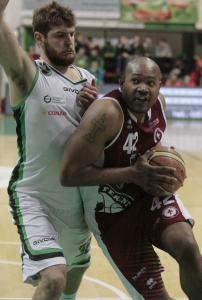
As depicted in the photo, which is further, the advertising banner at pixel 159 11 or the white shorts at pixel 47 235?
the advertising banner at pixel 159 11

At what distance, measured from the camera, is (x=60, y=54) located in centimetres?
363

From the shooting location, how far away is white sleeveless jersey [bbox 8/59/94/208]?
3.51 metres

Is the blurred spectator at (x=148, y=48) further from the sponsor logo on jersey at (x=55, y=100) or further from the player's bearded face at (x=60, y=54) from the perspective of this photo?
the sponsor logo on jersey at (x=55, y=100)

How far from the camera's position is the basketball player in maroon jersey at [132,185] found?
10.7ft

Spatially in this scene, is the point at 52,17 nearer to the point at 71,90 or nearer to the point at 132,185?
the point at 71,90

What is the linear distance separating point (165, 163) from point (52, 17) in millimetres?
1201

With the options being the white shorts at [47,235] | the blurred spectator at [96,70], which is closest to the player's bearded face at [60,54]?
the white shorts at [47,235]

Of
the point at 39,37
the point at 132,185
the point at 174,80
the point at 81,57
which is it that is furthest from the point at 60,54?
the point at 174,80

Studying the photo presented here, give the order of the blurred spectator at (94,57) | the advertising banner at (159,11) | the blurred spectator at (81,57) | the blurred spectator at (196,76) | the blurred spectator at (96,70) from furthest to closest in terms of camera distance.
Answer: the advertising banner at (159,11) → the blurred spectator at (196,76) → the blurred spectator at (94,57) → the blurred spectator at (96,70) → the blurred spectator at (81,57)

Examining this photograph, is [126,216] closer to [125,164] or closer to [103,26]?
[125,164]

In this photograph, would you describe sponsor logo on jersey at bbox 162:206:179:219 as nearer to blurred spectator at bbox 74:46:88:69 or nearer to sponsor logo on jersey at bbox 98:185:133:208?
sponsor logo on jersey at bbox 98:185:133:208

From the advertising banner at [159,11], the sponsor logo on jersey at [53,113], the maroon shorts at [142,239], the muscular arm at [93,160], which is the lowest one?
the advertising banner at [159,11]

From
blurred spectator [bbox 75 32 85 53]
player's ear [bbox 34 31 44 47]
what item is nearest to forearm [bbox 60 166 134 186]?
player's ear [bbox 34 31 44 47]

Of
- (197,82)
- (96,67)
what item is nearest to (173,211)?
(96,67)
